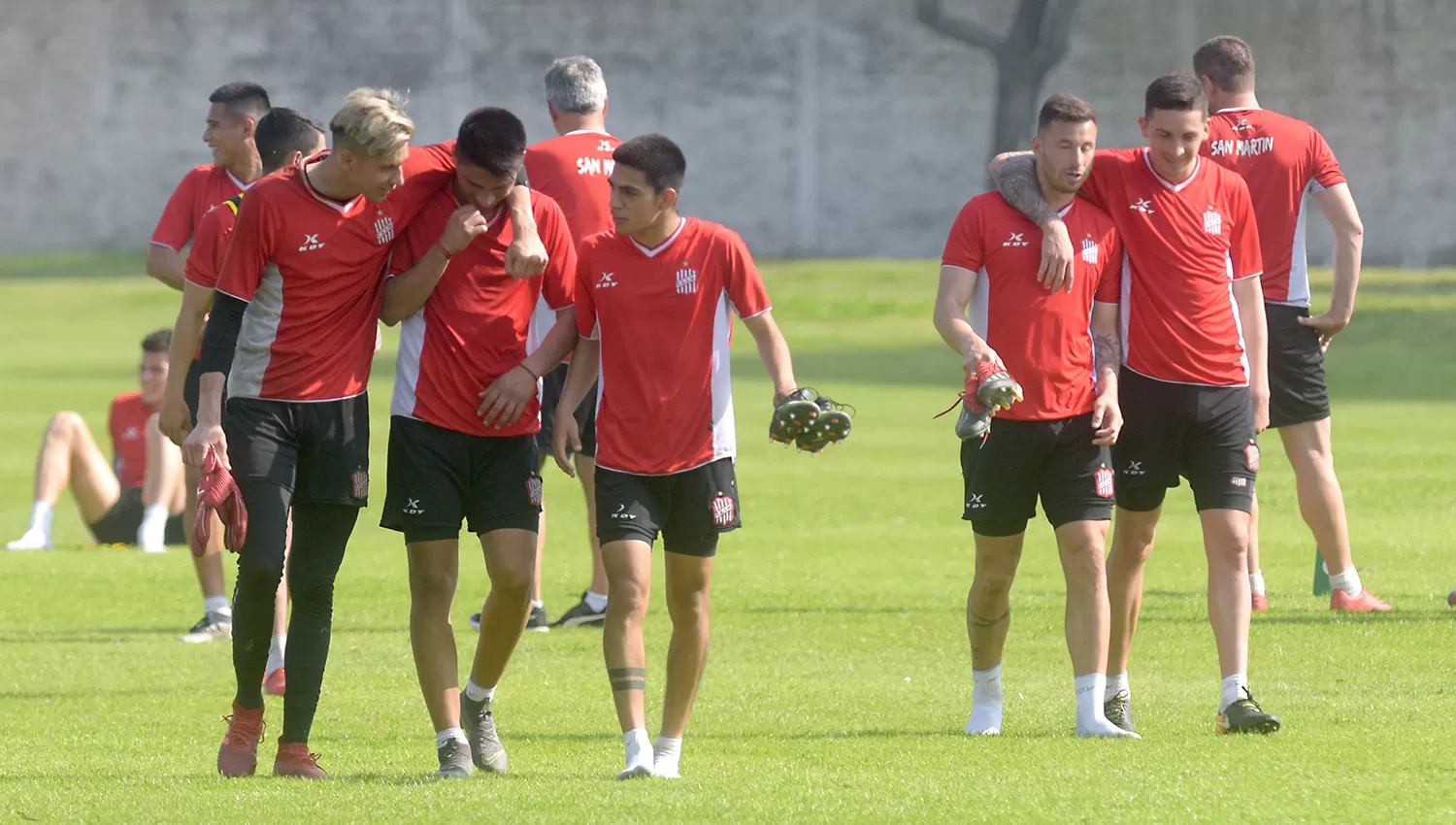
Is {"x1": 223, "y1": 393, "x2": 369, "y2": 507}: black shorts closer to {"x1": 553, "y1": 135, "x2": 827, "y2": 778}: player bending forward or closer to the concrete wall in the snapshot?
{"x1": 553, "y1": 135, "x2": 827, "y2": 778}: player bending forward

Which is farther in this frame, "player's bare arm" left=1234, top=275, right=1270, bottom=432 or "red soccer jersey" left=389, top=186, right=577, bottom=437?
"player's bare arm" left=1234, top=275, right=1270, bottom=432

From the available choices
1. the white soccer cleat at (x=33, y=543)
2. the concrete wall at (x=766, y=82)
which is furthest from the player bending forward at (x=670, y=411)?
the concrete wall at (x=766, y=82)

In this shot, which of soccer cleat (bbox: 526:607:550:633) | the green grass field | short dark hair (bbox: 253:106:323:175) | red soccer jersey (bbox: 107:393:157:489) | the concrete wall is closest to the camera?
the green grass field

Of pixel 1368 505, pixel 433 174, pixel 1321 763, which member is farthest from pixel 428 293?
pixel 1368 505

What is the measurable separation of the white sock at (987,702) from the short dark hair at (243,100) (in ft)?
12.9

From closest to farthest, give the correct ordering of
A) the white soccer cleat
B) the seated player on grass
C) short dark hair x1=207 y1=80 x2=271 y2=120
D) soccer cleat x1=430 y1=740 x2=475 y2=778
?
soccer cleat x1=430 y1=740 x2=475 y2=778
short dark hair x1=207 y1=80 x2=271 y2=120
the seated player on grass
the white soccer cleat

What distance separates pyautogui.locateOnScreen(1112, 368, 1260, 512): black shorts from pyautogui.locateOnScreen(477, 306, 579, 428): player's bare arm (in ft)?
7.10

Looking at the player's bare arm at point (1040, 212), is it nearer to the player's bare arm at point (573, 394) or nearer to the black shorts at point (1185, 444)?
the black shorts at point (1185, 444)

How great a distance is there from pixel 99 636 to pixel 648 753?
4.78 metres

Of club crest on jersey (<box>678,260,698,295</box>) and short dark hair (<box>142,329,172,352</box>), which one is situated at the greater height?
club crest on jersey (<box>678,260,698,295</box>)

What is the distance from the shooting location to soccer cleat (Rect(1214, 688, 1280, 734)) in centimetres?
726

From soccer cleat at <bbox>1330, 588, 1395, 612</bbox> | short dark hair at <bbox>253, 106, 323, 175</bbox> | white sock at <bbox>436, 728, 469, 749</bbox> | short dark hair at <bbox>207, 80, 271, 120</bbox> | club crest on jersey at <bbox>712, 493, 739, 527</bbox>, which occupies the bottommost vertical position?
soccer cleat at <bbox>1330, 588, 1395, 612</bbox>

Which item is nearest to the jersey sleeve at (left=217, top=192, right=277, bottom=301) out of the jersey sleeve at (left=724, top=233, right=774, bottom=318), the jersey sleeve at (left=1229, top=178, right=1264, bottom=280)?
the jersey sleeve at (left=724, top=233, right=774, bottom=318)

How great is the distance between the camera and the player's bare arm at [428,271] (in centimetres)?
678
